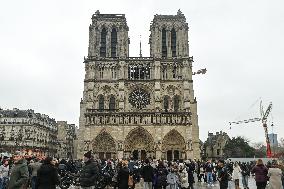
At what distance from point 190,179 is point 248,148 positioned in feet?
148

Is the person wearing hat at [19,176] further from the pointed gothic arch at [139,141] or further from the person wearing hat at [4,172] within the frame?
the pointed gothic arch at [139,141]

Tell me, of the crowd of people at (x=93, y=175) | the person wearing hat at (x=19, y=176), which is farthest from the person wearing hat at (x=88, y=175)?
the person wearing hat at (x=19, y=176)

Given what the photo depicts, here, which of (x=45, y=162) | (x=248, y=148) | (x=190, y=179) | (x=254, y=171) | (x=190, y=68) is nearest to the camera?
(x=45, y=162)

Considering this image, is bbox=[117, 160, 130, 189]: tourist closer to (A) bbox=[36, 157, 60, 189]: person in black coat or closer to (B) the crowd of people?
(B) the crowd of people

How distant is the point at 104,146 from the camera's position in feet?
154

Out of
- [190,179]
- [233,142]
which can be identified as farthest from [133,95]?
[190,179]

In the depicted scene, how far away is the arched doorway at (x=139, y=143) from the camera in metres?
46.8

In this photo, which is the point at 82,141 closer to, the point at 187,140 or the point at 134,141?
the point at 134,141

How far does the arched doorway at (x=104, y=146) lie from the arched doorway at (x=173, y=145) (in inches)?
259

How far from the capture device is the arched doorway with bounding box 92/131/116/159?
4656cm

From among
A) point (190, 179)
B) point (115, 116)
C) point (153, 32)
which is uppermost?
point (153, 32)

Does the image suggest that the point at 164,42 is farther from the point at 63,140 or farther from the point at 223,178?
the point at 63,140

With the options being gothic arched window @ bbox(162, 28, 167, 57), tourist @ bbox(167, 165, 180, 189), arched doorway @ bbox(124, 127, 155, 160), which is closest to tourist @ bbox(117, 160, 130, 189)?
tourist @ bbox(167, 165, 180, 189)

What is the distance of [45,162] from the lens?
28.8ft
